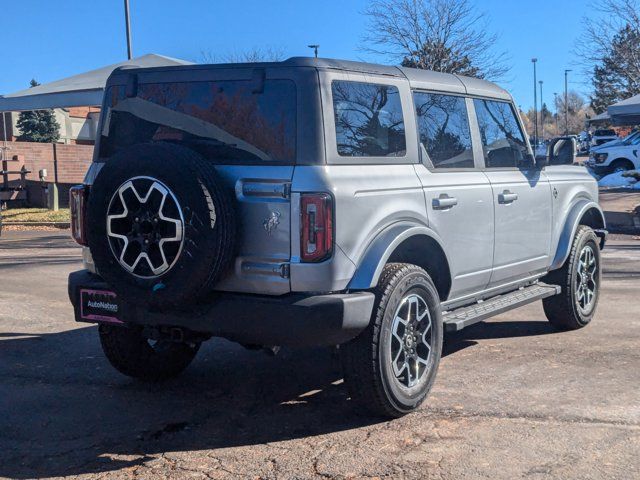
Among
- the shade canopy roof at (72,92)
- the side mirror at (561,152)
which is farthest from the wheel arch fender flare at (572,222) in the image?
the shade canopy roof at (72,92)

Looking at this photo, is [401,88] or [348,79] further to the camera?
[401,88]

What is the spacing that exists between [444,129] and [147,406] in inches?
108

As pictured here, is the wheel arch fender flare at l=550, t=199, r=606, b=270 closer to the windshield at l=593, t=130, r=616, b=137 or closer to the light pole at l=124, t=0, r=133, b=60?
the light pole at l=124, t=0, r=133, b=60

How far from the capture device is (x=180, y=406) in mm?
4961

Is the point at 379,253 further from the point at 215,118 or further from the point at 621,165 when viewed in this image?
the point at 621,165

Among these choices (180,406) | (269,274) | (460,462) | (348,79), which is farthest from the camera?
(180,406)

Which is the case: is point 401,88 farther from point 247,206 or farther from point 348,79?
point 247,206

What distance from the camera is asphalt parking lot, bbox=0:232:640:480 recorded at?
3938 mm

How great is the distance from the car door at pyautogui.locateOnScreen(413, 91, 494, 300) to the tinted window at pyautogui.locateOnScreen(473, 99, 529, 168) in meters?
0.22

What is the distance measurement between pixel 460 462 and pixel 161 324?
182 centimetres

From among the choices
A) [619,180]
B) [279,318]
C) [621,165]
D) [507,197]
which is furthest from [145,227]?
[621,165]

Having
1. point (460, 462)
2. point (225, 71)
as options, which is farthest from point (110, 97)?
point (460, 462)

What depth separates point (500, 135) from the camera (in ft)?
20.2

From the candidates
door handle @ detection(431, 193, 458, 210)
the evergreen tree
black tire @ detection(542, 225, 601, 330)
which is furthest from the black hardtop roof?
the evergreen tree
